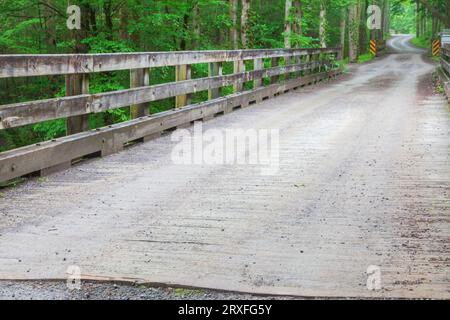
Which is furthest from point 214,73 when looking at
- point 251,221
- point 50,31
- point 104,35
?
point 50,31

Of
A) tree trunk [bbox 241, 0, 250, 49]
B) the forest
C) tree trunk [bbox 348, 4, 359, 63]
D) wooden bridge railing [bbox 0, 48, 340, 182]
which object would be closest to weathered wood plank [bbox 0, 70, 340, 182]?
wooden bridge railing [bbox 0, 48, 340, 182]

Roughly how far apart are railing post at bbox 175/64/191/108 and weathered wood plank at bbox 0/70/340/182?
9.8 inches

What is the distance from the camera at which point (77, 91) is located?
820cm

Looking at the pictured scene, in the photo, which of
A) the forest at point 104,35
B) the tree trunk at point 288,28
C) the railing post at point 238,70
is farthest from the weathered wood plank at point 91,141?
the tree trunk at point 288,28

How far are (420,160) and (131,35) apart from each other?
528 inches

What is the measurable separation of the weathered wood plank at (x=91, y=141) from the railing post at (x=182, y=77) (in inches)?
9.8

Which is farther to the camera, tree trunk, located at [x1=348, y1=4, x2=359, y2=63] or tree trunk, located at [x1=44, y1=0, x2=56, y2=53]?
tree trunk, located at [x1=348, y1=4, x2=359, y2=63]

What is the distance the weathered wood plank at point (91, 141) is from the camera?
680 cm

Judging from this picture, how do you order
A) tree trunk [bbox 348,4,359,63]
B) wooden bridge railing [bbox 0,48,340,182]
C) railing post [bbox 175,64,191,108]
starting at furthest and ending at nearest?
tree trunk [bbox 348,4,359,63]
railing post [bbox 175,64,191,108]
wooden bridge railing [bbox 0,48,340,182]

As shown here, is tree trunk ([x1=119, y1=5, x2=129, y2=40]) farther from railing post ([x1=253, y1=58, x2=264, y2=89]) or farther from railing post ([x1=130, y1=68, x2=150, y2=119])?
railing post ([x1=130, y1=68, x2=150, y2=119])

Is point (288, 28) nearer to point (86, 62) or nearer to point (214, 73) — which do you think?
point (214, 73)

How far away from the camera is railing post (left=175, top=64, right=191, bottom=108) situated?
11752 mm

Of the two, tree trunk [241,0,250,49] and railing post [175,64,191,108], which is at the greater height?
tree trunk [241,0,250,49]
